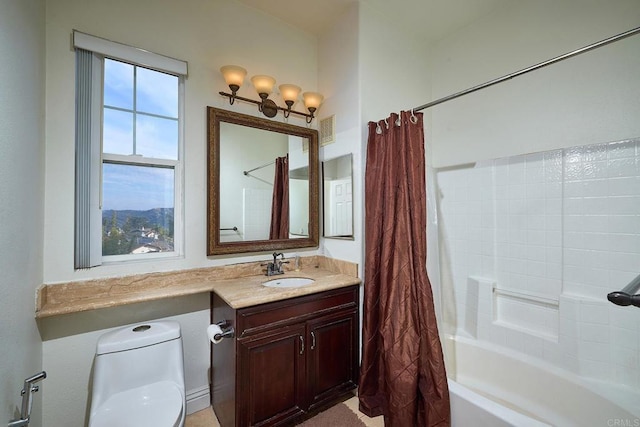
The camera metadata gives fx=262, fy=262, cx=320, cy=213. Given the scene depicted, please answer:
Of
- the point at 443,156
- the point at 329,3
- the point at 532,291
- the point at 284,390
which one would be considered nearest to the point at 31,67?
the point at 329,3

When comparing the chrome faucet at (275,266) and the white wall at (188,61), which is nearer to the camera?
the white wall at (188,61)

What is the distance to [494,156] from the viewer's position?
210cm

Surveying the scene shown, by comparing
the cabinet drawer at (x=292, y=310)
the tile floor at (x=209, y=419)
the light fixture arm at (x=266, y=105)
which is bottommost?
the tile floor at (x=209, y=419)

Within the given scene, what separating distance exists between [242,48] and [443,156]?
1946mm

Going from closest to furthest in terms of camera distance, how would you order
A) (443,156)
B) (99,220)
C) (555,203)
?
(99,220) → (555,203) → (443,156)

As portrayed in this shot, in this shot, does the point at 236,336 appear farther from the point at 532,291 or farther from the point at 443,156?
the point at 443,156

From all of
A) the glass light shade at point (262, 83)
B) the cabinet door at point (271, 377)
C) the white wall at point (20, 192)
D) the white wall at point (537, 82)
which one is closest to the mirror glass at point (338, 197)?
the glass light shade at point (262, 83)

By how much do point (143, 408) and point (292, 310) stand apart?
0.85 metres

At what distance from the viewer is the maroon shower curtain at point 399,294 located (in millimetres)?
1529

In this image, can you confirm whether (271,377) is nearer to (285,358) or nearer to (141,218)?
(285,358)

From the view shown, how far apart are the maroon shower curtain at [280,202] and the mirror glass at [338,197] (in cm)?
34

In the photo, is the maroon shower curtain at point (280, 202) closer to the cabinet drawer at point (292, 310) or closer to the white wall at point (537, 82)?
the cabinet drawer at point (292, 310)

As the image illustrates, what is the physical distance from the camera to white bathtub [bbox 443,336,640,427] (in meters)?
1.31

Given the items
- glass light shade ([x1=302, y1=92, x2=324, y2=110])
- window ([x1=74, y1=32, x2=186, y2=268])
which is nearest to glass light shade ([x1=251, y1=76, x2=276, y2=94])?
glass light shade ([x1=302, y1=92, x2=324, y2=110])
